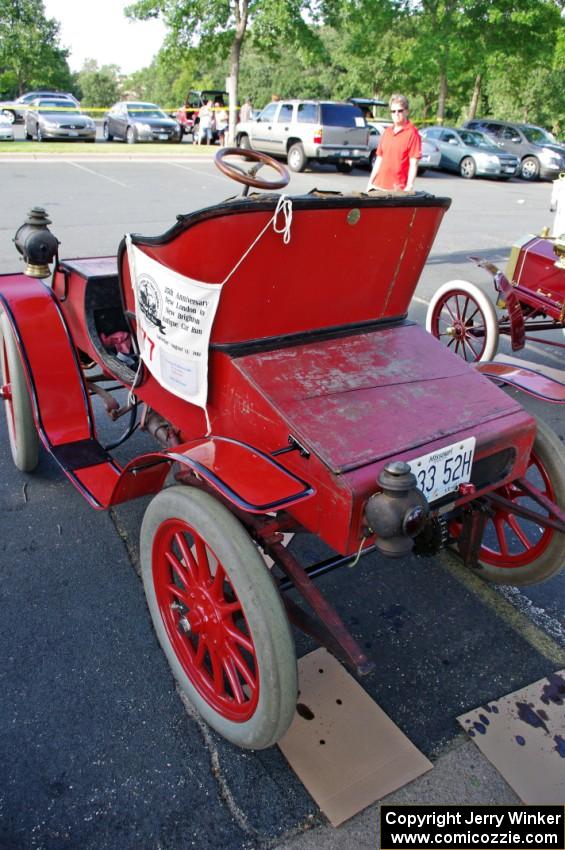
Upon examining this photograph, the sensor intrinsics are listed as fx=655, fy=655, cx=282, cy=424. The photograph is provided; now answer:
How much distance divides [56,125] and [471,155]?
13.4 m

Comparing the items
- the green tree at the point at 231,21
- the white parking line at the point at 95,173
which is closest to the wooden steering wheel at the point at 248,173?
the white parking line at the point at 95,173

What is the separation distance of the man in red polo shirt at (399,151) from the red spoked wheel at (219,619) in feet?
19.1

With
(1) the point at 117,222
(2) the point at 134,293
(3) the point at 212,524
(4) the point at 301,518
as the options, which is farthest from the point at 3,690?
(1) the point at 117,222

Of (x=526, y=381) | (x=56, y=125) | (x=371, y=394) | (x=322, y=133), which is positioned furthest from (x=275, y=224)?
(x=56, y=125)

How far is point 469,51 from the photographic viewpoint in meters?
24.8

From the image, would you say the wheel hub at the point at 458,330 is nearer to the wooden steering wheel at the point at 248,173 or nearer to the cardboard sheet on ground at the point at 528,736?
the wooden steering wheel at the point at 248,173

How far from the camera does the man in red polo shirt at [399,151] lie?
711 cm

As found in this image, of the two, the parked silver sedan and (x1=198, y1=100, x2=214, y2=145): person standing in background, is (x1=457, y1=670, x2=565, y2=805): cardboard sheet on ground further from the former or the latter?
(x1=198, y1=100, x2=214, y2=145): person standing in background

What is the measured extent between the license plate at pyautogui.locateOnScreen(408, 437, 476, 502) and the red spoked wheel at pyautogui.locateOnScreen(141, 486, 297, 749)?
2.05 ft

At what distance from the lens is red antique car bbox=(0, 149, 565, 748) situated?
2.03m

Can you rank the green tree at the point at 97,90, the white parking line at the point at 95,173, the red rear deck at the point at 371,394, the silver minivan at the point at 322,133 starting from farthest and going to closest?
the green tree at the point at 97,90 → the silver minivan at the point at 322,133 → the white parking line at the point at 95,173 → the red rear deck at the point at 371,394

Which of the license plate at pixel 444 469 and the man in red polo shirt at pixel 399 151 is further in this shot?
the man in red polo shirt at pixel 399 151

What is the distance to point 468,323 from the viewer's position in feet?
18.0

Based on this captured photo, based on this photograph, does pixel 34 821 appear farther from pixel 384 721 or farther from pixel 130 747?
pixel 384 721
